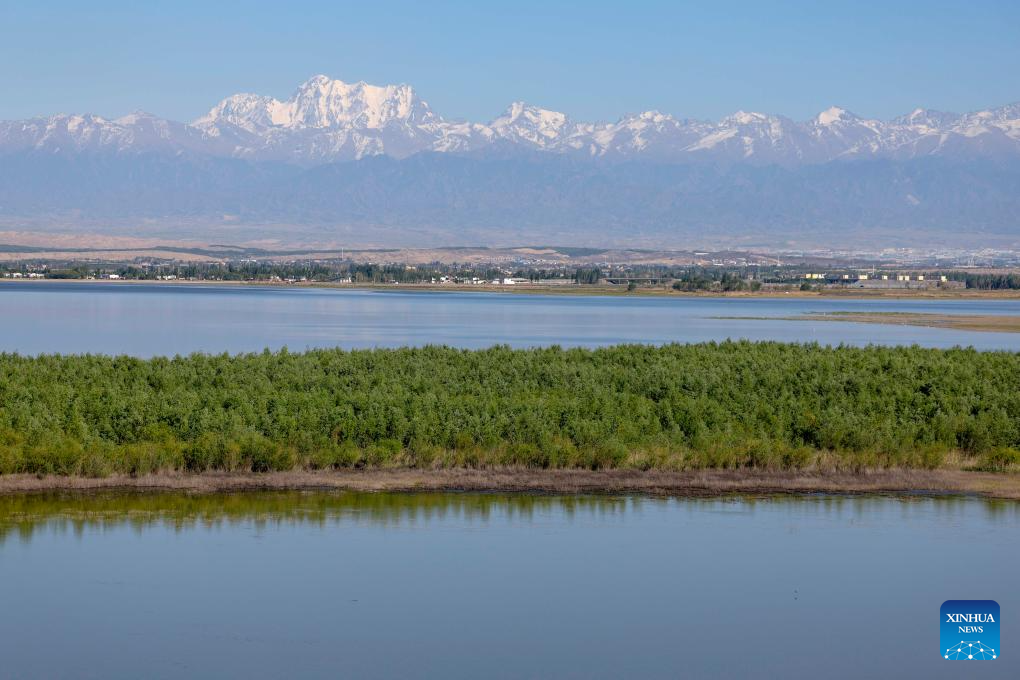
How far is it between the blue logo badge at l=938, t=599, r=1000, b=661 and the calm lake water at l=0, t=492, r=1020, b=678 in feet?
0.40

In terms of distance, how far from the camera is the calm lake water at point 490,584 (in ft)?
46.8

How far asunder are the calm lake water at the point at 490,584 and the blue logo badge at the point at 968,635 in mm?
122

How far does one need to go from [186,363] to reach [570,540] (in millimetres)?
13634

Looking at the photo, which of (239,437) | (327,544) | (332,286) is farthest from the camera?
(332,286)

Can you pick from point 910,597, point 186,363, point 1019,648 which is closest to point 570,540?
point 910,597

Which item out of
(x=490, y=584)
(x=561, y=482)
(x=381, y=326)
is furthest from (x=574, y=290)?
(x=490, y=584)

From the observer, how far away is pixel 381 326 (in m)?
69.7

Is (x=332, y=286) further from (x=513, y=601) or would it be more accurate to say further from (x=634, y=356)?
(x=513, y=601)

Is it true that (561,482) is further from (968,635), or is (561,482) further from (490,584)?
(968,635)

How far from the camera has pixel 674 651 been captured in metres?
14.6

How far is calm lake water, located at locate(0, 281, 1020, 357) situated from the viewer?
5472 centimetres

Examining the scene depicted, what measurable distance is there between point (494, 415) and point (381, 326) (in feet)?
146

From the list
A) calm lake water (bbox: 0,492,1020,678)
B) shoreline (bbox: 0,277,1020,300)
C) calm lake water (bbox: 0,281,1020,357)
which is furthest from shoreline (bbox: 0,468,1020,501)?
shoreline (bbox: 0,277,1020,300)

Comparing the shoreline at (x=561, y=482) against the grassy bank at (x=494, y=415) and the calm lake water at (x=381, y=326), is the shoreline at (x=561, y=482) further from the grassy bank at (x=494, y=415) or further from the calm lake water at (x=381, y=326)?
the calm lake water at (x=381, y=326)
